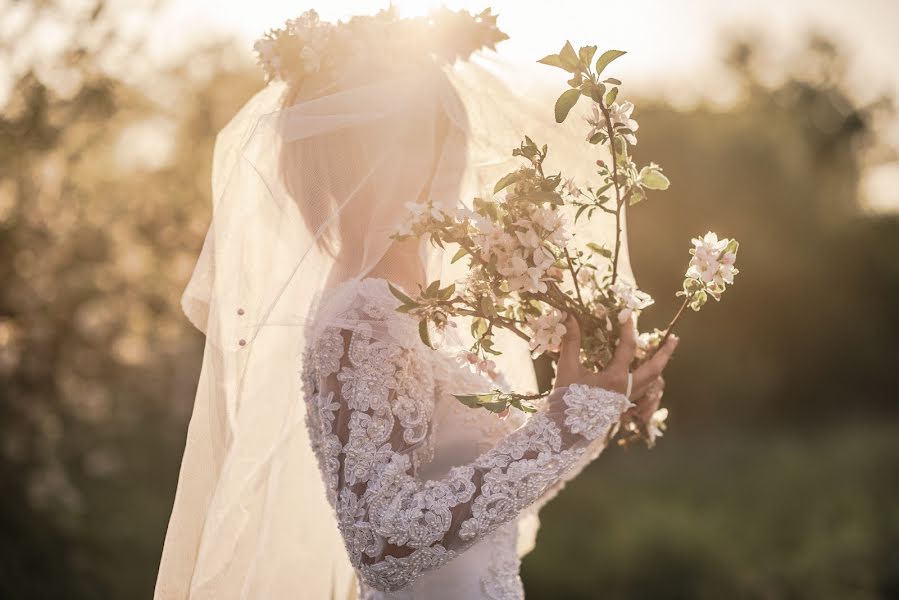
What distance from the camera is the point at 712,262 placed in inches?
77.7

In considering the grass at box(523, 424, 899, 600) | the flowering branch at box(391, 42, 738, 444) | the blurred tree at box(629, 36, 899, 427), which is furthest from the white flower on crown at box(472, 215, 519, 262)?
the blurred tree at box(629, 36, 899, 427)

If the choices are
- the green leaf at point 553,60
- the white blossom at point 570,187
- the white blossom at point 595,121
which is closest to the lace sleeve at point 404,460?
the white blossom at point 570,187

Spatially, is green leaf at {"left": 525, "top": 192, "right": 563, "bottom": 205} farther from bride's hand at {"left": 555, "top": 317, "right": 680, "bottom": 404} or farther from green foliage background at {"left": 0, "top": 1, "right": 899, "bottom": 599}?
green foliage background at {"left": 0, "top": 1, "right": 899, "bottom": 599}

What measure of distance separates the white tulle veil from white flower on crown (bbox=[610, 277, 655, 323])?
1.18ft

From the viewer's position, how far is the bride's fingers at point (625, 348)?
2.01m

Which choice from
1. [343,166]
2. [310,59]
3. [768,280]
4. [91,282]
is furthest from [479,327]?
[768,280]

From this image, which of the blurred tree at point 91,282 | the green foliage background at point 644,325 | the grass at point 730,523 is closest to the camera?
the blurred tree at point 91,282

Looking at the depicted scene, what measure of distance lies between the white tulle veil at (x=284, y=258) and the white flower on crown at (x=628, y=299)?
1.18ft

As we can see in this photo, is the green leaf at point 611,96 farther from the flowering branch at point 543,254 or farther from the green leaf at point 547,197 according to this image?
the green leaf at point 547,197

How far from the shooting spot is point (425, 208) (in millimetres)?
1868

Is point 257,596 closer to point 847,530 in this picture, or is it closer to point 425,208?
point 425,208

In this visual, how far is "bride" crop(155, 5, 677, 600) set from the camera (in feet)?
6.38

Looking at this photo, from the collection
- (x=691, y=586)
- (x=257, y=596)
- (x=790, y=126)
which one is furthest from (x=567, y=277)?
(x=790, y=126)

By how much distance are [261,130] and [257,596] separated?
109cm
